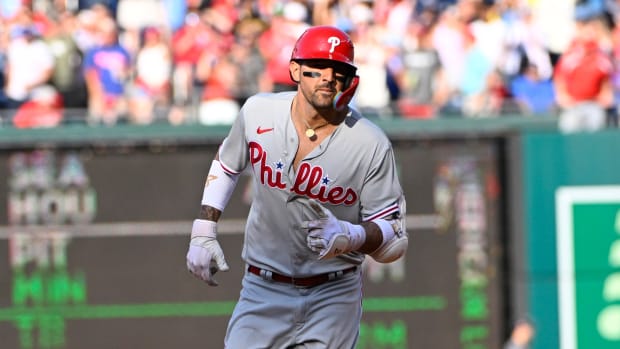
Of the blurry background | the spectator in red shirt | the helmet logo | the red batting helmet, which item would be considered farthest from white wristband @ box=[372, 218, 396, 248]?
the spectator in red shirt

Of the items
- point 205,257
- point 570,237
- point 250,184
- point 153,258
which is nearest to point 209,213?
point 205,257

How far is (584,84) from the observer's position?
1190cm

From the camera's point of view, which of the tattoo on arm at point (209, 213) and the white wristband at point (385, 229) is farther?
the tattoo on arm at point (209, 213)

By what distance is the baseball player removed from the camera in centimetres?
573

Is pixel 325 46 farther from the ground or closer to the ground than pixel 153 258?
farther from the ground

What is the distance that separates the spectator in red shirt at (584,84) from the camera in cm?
1160

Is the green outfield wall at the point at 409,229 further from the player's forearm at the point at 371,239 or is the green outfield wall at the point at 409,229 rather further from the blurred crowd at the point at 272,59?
the player's forearm at the point at 371,239

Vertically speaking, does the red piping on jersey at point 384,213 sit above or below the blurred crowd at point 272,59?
below

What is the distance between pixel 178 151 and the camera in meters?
11.1

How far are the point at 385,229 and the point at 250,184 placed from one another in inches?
210

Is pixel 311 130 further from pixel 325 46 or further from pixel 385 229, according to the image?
pixel 385 229

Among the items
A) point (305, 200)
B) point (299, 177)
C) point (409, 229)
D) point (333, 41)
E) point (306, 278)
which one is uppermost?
point (333, 41)

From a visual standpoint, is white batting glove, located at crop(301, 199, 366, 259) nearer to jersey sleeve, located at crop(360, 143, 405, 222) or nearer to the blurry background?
jersey sleeve, located at crop(360, 143, 405, 222)

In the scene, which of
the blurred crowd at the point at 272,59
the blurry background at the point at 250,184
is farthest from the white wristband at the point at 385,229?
the blurred crowd at the point at 272,59
